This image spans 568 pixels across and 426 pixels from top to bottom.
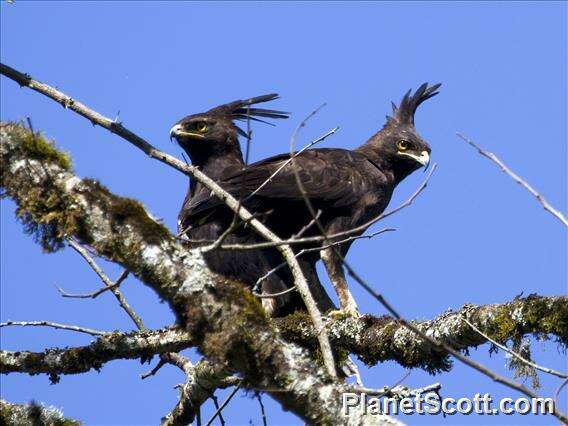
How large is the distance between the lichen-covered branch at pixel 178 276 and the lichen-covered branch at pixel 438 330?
6.99 feet

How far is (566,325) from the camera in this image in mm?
5293

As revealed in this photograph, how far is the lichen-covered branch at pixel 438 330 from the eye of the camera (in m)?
5.41

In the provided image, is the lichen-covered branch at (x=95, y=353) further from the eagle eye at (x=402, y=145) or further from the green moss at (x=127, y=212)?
the eagle eye at (x=402, y=145)

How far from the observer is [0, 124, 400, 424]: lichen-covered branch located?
11.8ft

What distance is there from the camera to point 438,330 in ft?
19.3

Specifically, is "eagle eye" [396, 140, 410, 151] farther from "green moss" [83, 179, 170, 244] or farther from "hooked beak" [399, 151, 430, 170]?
"green moss" [83, 179, 170, 244]

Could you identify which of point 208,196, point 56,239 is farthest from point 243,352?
point 208,196

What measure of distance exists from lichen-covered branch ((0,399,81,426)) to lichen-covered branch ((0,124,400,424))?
1.75m

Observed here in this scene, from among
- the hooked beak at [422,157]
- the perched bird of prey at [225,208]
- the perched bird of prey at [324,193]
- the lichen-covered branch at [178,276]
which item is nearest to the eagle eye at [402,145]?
the hooked beak at [422,157]

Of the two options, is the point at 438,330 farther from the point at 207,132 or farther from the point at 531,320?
the point at 207,132

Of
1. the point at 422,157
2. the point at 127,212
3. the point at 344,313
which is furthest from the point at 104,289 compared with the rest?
the point at 422,157

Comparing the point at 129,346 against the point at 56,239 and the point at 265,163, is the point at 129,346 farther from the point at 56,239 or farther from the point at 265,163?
the point at 265,163

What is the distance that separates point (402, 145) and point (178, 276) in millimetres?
6267

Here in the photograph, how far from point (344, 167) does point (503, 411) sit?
4.77 meters
